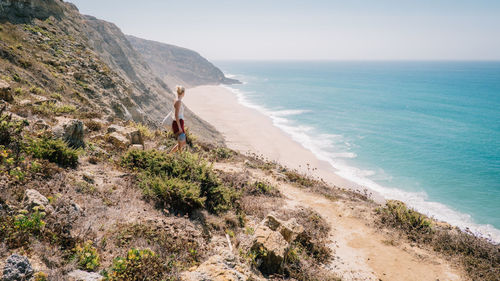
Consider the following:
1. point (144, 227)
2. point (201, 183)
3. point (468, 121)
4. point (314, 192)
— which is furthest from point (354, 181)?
point (468, 121)

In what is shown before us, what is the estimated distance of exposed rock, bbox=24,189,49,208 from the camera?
402cm

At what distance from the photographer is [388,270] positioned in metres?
6.70

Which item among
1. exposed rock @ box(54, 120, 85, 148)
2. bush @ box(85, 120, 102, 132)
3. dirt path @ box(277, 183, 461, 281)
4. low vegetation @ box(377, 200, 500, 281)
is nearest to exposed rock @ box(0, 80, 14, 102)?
bush @ box(85, 120, 102, 132)

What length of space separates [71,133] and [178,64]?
132 metres

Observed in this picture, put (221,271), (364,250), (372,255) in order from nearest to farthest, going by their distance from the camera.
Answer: (221,271)
(372,255)
(364,250)

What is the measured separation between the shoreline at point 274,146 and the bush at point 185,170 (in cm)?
1217

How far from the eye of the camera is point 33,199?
161 inches

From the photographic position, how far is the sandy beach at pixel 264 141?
96.5 ft

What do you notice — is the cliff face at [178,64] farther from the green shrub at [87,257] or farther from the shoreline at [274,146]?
the green shrub at [87,257]

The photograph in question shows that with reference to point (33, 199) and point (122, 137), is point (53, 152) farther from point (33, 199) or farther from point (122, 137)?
point (122, 137)

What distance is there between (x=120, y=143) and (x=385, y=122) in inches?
2165

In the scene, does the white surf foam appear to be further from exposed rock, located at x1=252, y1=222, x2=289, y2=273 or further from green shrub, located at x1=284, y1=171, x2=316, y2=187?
exposed rock, located at x1=252, y1=222, x2=289, y2=273

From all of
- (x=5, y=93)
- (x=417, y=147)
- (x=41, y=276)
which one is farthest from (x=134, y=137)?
(x=417, y=147)

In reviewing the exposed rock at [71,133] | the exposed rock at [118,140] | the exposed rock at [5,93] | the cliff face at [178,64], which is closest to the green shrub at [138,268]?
the exposed rock at [71,133]
